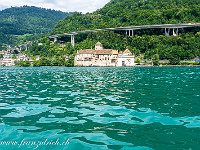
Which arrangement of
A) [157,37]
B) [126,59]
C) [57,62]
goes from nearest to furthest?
[126,59] → [157,37] → [57,62]

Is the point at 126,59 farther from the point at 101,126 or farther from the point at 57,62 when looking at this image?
the point at 101,126

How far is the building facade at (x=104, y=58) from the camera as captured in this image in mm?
125312

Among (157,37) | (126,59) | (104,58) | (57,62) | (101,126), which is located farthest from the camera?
(57,62)

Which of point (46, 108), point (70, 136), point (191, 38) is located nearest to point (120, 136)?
point (70, 136)

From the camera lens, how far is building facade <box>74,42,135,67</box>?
411 ft

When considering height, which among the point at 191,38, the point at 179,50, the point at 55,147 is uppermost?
the point at 191,38

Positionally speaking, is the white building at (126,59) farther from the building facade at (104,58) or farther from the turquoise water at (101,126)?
the turquoise water at (101,126)

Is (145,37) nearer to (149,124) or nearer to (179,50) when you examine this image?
(179,50)

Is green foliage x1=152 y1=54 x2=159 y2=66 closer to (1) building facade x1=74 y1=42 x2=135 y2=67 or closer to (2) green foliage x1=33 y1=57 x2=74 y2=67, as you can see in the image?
(1) building facade x1=74 y1=42 x2=135 y2=67

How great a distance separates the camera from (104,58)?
13375cm

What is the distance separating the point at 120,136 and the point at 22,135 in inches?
152

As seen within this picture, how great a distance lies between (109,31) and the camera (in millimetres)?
156000

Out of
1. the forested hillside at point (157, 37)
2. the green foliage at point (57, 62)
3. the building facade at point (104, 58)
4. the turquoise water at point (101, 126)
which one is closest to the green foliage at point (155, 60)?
the forested hillside at point (157, 37)

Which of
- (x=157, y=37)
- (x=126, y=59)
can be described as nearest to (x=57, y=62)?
(x=126, y=59)
